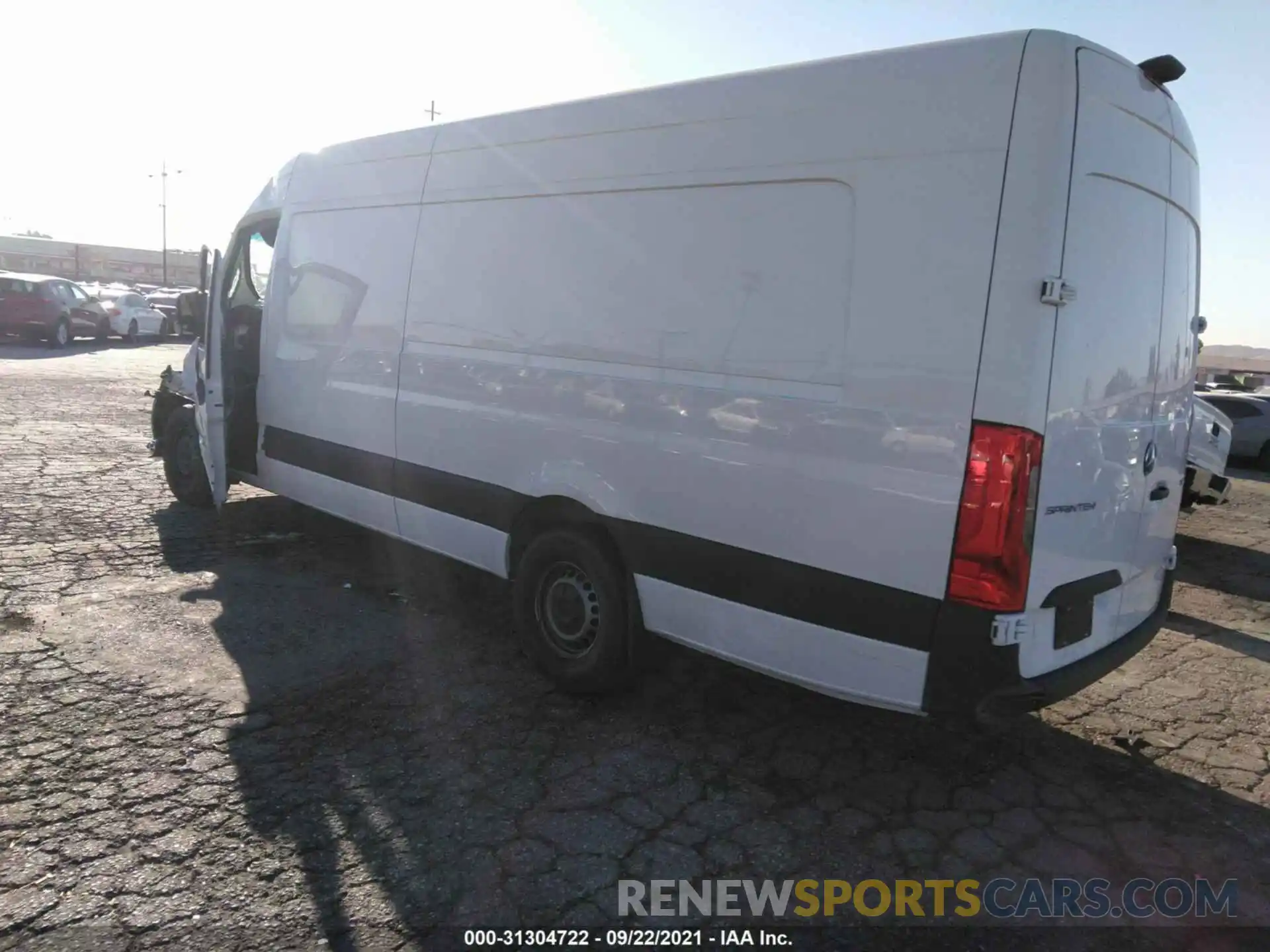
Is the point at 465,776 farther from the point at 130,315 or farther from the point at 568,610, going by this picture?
the point at 130,315

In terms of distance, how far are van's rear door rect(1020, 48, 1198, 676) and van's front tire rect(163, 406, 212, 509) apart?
6086 millimetres

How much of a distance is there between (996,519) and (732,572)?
1048 mm

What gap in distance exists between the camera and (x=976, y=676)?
3.03 metres

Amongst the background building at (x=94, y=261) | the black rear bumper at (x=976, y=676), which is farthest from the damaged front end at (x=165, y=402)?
the background building at (x=94, y=261)

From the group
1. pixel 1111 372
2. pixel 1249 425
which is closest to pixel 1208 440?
pixel 1111 372

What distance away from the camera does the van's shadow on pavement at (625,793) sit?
9.66 feet

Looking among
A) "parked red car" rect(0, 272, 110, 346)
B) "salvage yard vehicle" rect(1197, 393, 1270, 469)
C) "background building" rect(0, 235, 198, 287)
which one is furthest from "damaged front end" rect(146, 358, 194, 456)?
"background building" rect(0, 235, 198, 287)

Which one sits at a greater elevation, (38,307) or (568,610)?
(38,307)

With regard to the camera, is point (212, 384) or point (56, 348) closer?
point (212, 384)

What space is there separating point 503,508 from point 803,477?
173 centimetres

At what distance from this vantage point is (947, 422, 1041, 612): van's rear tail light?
289 centimetres

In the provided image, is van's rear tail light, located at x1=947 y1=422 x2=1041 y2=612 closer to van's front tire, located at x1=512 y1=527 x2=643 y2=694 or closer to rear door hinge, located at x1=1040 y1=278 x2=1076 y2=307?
rear door hinge, located at x1=1040 y1=278 x2=1076 y2=307

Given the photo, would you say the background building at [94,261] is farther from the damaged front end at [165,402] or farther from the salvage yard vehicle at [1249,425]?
the salvage yard vehicle at [1249,425]

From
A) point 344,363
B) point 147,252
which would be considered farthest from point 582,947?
point 147,252
